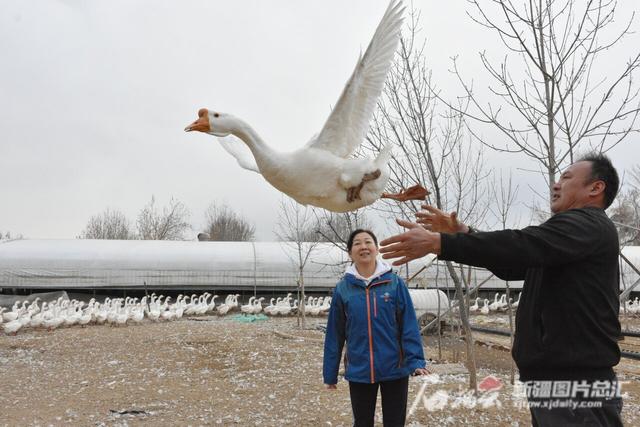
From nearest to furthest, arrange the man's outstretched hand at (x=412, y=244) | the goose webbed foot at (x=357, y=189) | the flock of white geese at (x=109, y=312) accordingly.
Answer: the man's outstretched hand at (x=412, y=244) < the goose webbed foot at (x=357, y=189) < the flock of white geese at (x=109, y=312)

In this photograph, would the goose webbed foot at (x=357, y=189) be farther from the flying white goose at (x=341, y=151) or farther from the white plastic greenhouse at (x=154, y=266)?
the white plastic greenhouse at (x=154, y=266)

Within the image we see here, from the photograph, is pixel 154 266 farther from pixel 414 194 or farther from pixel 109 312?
pixel 414 194

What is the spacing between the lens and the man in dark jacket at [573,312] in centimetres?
199

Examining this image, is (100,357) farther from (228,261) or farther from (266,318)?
(228,261)

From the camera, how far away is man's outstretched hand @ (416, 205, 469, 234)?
215cm

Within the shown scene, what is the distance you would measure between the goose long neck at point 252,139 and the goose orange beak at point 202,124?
12 cm

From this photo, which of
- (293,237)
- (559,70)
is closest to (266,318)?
(293,237)

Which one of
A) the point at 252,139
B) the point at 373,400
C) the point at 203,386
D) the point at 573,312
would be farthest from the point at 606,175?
the point at 203,386

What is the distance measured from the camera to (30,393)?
7.69 metres

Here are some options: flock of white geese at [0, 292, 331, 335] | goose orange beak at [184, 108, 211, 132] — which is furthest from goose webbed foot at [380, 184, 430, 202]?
flock of white geese at [0, 292, 331, 335]

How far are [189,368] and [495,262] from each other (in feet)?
27.9

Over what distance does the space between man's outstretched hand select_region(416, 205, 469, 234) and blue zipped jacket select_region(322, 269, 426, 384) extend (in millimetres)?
1690

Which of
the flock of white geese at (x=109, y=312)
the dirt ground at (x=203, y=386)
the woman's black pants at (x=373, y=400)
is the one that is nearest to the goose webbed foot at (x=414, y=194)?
the woman's black pants at (x=373, y=400)

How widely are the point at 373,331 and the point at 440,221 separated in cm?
176
